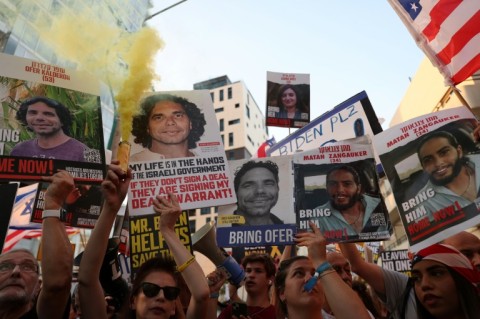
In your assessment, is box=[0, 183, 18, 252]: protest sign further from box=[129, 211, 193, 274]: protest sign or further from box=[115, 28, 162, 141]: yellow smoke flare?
box=[115, 28, 162, 141]: yellow smoke flare

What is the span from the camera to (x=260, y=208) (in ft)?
13.4

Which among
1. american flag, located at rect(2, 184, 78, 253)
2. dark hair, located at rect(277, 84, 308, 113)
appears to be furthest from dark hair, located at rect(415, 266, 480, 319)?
american flag, located at rect(2, 184, 78, 253)

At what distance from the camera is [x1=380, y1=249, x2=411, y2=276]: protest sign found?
19.3 ft

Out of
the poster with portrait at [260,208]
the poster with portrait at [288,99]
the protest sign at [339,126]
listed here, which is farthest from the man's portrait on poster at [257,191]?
the poster with portrait at [288,99]

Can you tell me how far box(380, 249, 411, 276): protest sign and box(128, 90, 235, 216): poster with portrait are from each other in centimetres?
342

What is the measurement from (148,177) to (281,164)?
4.55 ft

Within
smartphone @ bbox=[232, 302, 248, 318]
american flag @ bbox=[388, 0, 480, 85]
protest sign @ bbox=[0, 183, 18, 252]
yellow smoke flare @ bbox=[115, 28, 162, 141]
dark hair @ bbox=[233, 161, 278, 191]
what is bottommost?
smartphone @ bbox=[232, 302, 248, 318]

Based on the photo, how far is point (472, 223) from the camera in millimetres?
3182

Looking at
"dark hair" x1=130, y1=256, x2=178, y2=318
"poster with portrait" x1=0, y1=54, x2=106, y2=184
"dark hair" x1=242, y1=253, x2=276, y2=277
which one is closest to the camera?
"dark hair" x1=130, y1=256, x2=178, y2=318

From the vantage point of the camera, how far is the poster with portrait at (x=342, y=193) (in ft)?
12.0

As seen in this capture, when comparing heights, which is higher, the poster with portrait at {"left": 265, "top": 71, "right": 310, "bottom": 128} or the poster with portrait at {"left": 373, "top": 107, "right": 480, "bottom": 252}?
the poster with portrait at {"left": 265, "top": 71, "right": 310, "bottom": 128}

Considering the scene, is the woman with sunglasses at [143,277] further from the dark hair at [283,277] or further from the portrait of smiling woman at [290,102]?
the portrait of smiling woman at [290,102]

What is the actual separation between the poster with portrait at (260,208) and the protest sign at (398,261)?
2.72 meters

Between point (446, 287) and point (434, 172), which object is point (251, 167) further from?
point (446, 287)
